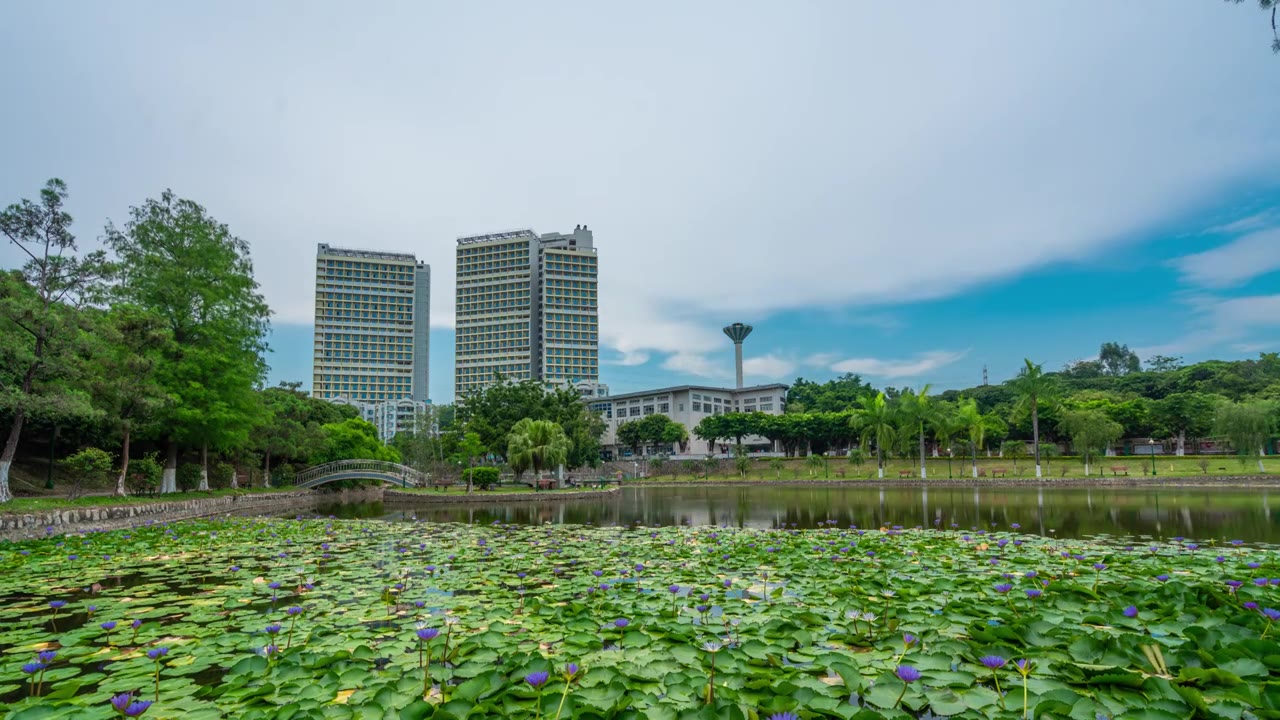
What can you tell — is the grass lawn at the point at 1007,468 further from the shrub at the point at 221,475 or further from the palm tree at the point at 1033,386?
the shrub at the point at 221,475

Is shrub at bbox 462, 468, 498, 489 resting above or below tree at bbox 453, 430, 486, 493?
below

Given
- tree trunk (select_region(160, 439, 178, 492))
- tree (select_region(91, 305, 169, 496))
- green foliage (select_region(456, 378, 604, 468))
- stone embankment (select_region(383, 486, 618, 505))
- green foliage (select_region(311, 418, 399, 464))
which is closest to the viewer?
tree (select_region(91, 305, 169, 496))

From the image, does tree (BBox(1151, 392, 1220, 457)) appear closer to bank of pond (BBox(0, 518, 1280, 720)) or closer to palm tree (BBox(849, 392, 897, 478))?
palm tree (BBox(849, 392, 897, 478))

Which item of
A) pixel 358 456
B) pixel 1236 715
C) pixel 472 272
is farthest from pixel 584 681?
pixel 472 272

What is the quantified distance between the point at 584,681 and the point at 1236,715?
2502 millimetres

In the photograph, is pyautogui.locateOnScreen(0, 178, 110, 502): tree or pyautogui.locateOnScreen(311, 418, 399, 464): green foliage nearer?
pyautogui.locateOnScreen(0, 178, 110, 502): tree

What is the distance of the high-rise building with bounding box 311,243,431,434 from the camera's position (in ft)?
263

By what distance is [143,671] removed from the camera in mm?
3277

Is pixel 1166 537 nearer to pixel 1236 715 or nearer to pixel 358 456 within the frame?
pixel 1236 715

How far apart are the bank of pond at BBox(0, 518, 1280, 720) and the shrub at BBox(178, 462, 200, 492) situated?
15299mm

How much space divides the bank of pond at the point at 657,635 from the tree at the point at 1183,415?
152 feet

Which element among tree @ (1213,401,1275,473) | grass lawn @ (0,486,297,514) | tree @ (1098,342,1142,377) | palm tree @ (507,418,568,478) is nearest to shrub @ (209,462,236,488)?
grass lawn @ (0,486,297,514)

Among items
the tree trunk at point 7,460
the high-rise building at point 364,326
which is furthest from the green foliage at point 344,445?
the high-rise building at point 364,326

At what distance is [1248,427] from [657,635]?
37.7m
